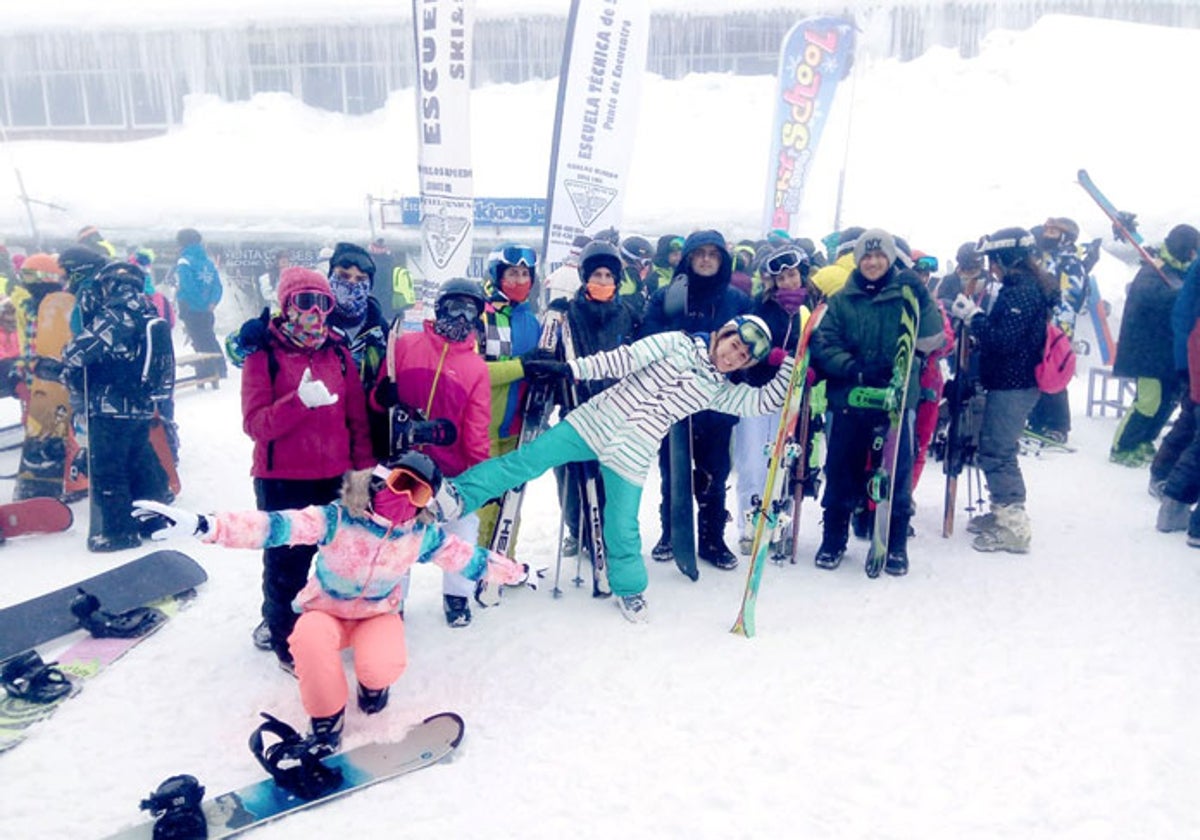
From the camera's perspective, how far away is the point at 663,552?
17.9 ft

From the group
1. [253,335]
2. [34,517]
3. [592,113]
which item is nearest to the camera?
[253,335]

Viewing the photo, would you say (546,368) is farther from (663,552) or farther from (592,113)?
(592,113)

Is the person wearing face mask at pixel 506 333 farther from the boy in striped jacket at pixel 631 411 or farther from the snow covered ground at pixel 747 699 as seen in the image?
the snow covered ground at pixel 747 699

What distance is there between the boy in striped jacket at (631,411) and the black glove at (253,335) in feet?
4.41

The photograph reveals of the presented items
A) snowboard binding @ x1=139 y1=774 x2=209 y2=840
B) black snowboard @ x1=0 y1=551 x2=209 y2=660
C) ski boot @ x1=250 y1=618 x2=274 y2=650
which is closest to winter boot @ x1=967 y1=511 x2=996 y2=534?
ski boot @ x1=250 y1=618 x2=274 y2=650

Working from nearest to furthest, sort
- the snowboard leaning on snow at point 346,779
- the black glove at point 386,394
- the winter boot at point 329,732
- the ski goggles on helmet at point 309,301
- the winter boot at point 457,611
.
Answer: the snowboard leaning on snow at point 346,779 < the winter boot at point 329,732 < the ski goggles on helmet at point 309,301 < the black glove at point 386,394 < the winter boot at point 457,611

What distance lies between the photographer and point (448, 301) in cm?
409

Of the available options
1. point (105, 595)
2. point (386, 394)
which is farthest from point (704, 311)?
point (105, 595)

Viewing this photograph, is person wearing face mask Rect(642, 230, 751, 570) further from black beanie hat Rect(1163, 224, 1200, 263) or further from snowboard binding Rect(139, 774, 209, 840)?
black beanie hat Rect(1163, 224, 1200, 263)

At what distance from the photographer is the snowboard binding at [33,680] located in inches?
143

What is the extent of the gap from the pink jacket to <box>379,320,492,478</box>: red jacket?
715 mm

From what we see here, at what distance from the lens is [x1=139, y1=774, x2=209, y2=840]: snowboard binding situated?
8.95ft

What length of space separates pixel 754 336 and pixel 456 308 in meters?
1.58

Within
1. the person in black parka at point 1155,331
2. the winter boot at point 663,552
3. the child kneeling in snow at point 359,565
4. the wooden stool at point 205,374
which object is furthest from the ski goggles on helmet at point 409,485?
the wooden stool at point 205,374
